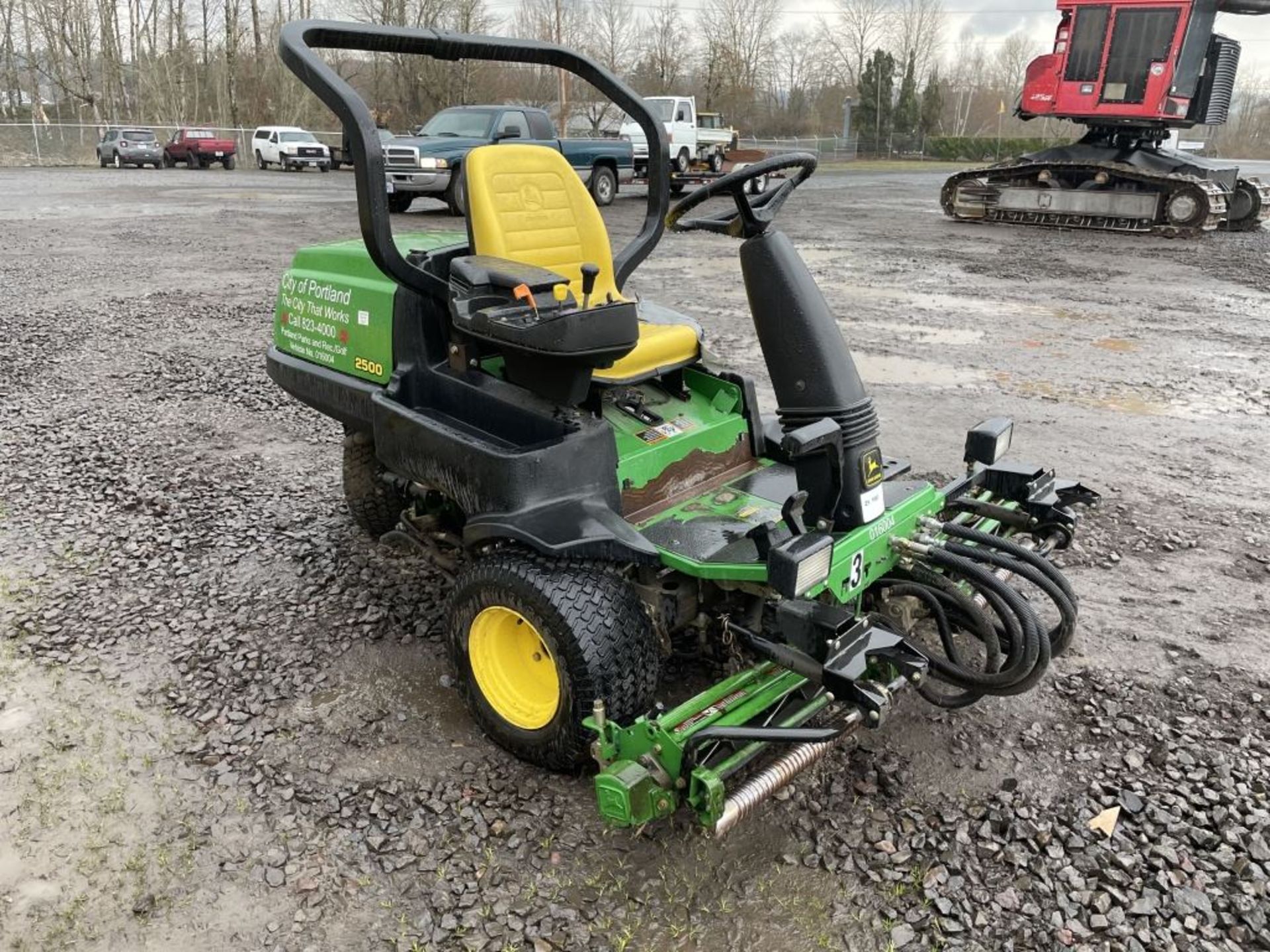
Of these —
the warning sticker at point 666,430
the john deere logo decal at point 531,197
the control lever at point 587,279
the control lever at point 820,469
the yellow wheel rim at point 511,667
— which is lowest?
the yellow wheel rim at point 511,667

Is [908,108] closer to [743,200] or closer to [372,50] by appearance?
[372,50]

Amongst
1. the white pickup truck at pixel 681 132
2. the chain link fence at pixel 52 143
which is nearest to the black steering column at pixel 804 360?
the white pickup truck at pixel 681 132

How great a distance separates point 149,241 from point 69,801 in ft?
36.4

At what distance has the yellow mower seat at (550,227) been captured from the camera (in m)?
3.24

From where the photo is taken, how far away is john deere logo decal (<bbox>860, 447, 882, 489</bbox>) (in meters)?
2.69

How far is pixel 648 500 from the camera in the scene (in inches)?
126

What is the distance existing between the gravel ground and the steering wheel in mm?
1553

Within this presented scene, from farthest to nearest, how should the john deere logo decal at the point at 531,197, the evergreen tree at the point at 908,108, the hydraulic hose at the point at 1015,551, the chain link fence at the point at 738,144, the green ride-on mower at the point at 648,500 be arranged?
the evergreen tree at the point at 908,108 → the chain link fence at the point at 738,144 → the john deere logo decal at the point at 531,197 → the hydraulic hose at the point at 1015,551 → the green ride-on mower at the point at 648,500

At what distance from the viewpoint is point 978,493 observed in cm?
340

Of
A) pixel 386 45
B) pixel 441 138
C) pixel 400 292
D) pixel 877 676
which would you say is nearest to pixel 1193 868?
pixel 877 676

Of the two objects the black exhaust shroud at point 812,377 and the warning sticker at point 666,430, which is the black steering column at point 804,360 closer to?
the black exhaust shroud at point 812,377

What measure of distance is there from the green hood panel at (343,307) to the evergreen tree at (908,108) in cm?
4826

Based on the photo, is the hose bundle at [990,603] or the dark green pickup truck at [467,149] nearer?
the hose bundle at [990,603]

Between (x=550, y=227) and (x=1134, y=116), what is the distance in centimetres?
1322
